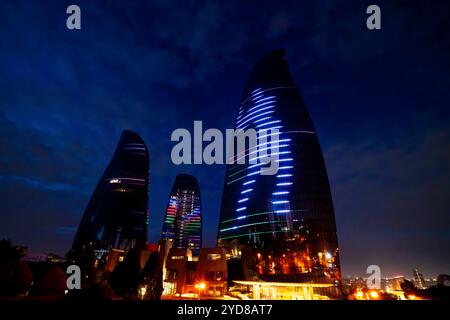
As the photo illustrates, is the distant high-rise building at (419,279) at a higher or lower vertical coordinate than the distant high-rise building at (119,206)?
lower

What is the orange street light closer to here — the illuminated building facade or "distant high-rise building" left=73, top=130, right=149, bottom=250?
the illuminated building facade

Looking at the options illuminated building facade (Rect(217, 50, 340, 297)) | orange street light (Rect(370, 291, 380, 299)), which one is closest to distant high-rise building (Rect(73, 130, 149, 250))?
illuminated building facade (Rect(217, 50, 340, 297))

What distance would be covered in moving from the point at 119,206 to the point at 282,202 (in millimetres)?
108553

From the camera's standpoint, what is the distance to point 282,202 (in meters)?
94.8

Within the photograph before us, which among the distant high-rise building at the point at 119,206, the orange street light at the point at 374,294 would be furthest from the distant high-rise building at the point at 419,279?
the distant high-rise building at the point at 119,206

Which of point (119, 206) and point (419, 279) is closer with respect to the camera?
point (419, 279)

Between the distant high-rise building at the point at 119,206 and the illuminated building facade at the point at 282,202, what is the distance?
210 ft

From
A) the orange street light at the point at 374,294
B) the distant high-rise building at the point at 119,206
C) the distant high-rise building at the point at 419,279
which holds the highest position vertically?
the distant high-rise building at the point at 119,206

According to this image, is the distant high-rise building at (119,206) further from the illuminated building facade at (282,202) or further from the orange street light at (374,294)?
the orange street light at (374,294)

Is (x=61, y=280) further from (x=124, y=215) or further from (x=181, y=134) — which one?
(x=124, y=215)

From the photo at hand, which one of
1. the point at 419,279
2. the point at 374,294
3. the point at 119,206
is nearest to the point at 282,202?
the point at 374,294

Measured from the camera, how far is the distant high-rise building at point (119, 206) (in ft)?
488

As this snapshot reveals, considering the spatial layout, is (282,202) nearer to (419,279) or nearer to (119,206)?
(419,279)
